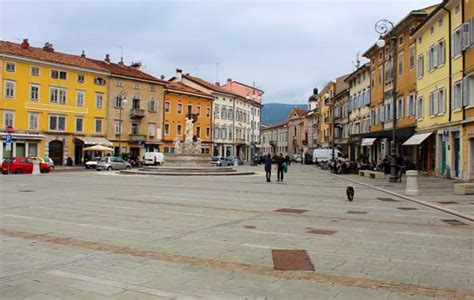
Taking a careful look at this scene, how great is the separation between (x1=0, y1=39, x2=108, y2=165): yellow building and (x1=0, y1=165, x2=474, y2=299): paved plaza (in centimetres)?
3996

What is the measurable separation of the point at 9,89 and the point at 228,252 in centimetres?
4890

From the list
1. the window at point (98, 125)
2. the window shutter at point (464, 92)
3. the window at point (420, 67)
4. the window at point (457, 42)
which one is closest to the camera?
the window shutter at point (464, 92)

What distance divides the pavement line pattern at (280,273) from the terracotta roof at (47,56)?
46.9 metres

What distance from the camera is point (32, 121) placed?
169 ft

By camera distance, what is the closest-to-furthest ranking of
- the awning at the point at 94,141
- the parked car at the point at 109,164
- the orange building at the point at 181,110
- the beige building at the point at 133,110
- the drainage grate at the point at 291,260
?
1. the drainage grate at the point at 291,260
2. the parked car at the point at 109,164
3. the awning at the point at 94,141
4. the beige building at the point at 133,110
5. the orange building at the point at 181,110

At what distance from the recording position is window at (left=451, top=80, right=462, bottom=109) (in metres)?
26.8

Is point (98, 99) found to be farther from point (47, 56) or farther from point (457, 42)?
point (457, 42)

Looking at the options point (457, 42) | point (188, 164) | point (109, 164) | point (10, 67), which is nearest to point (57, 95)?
point (10, 67)

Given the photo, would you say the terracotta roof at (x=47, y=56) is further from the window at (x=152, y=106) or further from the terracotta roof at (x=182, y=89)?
the terracotta roof at (x=182, y=89)

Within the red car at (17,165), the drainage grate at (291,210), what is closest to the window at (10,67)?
the red car at (17,165)

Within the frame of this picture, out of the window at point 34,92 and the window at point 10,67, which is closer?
the window at point 10,67

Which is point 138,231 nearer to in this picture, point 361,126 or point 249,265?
point 249,265

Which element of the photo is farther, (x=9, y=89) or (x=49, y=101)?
(x=49, y=101)

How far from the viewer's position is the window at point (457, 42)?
2669 centimetres
